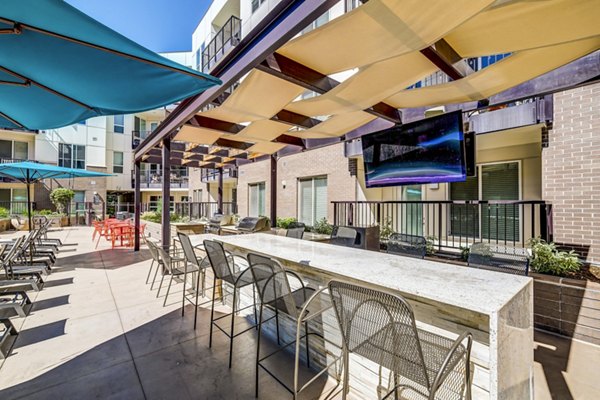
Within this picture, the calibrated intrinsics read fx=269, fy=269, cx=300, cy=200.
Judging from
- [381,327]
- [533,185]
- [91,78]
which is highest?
[91,78]

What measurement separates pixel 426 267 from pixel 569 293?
93.6 inches

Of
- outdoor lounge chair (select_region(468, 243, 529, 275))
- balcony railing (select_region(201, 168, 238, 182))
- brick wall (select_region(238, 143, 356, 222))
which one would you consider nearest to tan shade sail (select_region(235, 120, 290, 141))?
brick wall (select_region(238, 143, 356, 222))

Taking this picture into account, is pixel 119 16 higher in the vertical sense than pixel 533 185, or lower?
higher

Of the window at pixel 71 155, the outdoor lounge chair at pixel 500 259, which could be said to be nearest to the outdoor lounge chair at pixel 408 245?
the outdoor lounge chair at pixel 500 259

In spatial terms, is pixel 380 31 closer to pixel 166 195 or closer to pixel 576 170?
pixel 576 170

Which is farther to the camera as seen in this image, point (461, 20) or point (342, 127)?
point (342, 127)

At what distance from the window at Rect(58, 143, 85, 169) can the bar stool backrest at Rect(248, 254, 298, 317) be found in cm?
2526

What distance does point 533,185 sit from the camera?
5793mm

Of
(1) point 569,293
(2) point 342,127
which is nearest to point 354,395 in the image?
(1) point 569,293

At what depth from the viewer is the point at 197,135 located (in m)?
5.77

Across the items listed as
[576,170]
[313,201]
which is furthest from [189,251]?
[313,201]

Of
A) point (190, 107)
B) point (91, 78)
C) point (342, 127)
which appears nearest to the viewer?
point (91, 78)

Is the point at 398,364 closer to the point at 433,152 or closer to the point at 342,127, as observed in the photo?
the point at 433,152

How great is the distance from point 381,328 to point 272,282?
104 centimetres
